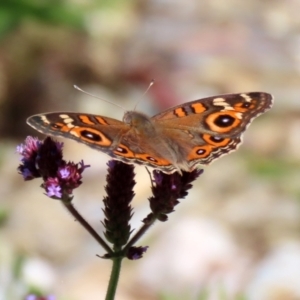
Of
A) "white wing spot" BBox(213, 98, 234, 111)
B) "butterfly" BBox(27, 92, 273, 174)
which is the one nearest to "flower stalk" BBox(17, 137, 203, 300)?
"butterfly" BBox(27, 92, 273, 174)

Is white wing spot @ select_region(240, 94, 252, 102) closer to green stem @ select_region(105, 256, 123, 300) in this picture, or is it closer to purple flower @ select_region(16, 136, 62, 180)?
purple flower @ select_region(16, 136, 62, 180)

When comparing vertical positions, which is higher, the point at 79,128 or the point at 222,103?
the point at 222,103

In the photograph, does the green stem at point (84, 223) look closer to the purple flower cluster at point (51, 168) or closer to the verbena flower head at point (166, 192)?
the purple flower cluster at point (51, 168)

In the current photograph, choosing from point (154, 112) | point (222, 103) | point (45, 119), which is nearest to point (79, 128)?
point (45, 119)

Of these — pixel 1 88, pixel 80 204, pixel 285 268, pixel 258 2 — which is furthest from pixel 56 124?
pixel 258 2

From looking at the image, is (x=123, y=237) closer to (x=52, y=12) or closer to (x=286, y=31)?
(x=52, y=12)

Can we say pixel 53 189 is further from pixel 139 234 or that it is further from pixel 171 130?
pixel 171 130

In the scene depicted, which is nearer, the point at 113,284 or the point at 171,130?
the point at 113,284

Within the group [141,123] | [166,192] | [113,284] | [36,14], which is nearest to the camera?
[113,284]
